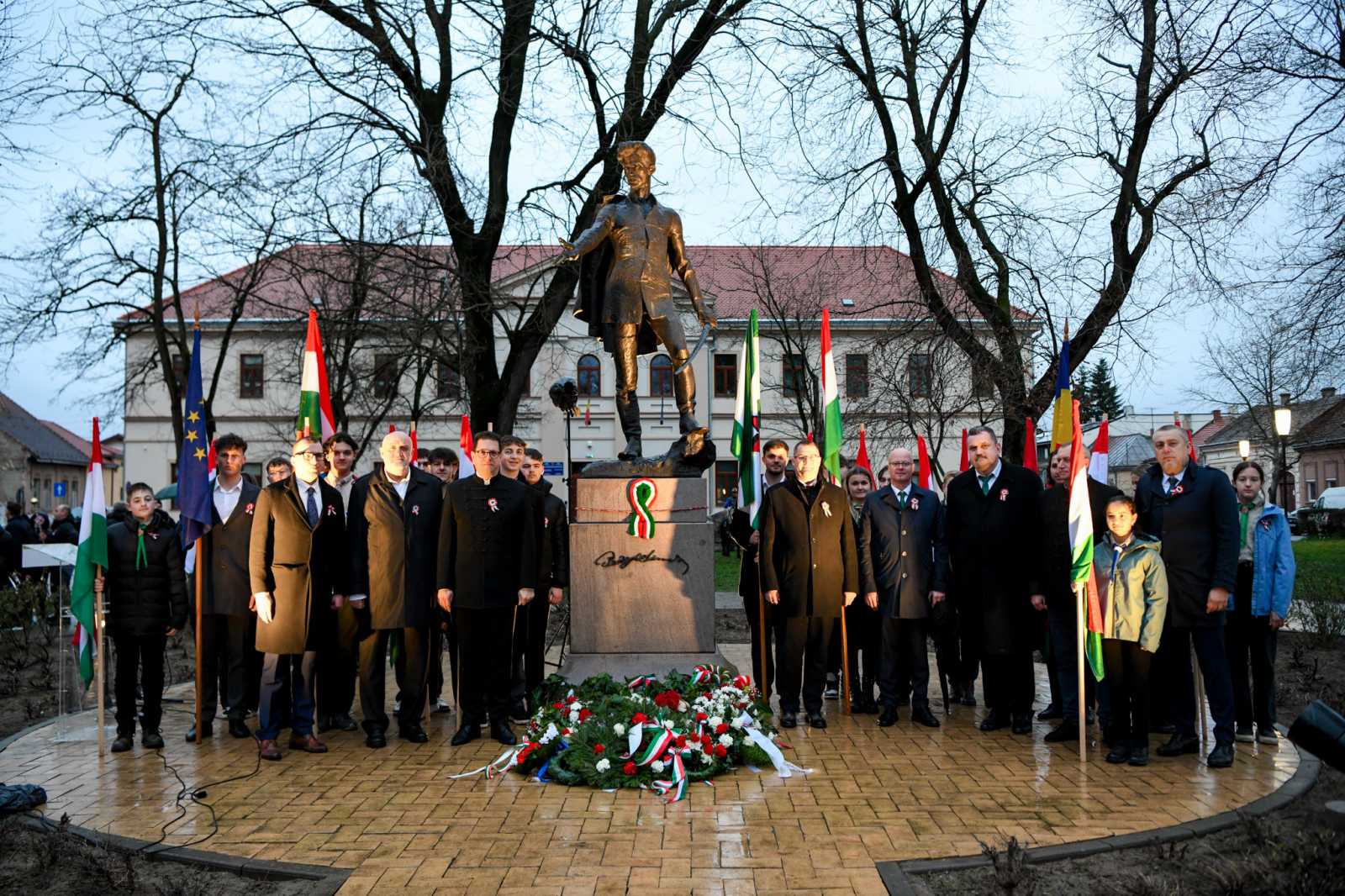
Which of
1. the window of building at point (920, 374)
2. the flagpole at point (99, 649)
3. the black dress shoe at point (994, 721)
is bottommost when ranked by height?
the black dress shoe at point (994, 721)

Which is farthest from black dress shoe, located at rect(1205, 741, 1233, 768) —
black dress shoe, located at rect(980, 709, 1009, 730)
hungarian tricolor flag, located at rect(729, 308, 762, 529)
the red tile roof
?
the red tile roof

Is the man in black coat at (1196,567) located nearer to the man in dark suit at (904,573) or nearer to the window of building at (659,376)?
the man in dark suit at (904,573)

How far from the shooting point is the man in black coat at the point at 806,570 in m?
7.64

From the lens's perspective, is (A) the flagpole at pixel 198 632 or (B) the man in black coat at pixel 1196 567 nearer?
(B) the man in black coat at pixel 1196 567

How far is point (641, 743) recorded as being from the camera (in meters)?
6.26

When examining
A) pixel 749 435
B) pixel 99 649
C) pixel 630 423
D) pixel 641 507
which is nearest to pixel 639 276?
pixel 630 423

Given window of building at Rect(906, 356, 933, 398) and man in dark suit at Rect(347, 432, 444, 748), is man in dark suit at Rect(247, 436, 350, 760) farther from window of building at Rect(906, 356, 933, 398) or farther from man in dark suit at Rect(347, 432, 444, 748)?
window of building at Rect(906, 356, 933, 398)

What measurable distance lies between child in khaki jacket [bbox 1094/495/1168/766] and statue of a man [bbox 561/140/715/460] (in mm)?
3170

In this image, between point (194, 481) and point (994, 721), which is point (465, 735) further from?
point (994, 721)

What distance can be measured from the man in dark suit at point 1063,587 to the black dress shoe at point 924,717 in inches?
31.2

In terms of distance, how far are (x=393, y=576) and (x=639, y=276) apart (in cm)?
289

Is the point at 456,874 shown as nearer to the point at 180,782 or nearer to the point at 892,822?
the point at 892,822

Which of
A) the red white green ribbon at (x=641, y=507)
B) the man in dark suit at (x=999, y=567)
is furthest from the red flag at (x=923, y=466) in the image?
the red white green ribbon at (x=641, y=507)
